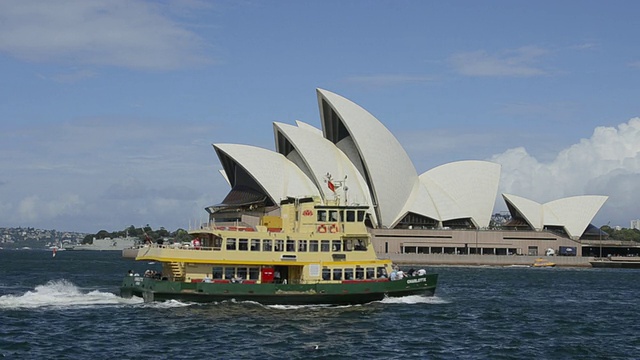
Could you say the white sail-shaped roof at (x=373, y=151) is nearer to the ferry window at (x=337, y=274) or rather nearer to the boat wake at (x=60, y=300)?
the boat wake at (x=60, y=300)

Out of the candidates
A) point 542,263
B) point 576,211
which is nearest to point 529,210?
point 576,211

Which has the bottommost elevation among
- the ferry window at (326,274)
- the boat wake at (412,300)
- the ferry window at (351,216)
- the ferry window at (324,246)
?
the boat wake at (412,300)

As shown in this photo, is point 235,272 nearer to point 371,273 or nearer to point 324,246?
point 324,246

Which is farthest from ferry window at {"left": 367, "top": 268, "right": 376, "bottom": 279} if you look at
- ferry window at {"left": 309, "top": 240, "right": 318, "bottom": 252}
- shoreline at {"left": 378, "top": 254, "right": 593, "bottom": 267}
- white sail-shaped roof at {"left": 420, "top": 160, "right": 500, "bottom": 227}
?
white sail-shaped roof at {"left": 420, "top": 160, "right": 500, "bottom": 227}

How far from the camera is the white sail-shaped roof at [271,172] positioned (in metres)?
106

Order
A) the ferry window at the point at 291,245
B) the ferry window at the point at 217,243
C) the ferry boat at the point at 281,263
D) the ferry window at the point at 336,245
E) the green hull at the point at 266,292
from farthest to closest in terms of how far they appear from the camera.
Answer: the ferry window at the point at 336,245
the ferry window at the point at 291,245
the ferry window at the point at 217,243
the ferry boat at the point at 281,263
the green hull at the point at 266,292

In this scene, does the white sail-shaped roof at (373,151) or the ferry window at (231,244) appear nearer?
the ferry window at (231,244)

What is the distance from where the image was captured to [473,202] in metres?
115

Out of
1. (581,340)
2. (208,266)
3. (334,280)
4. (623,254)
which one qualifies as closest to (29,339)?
(208,266)

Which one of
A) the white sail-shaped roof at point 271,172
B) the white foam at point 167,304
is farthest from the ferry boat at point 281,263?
the white sail-shaped roof at point 271,172

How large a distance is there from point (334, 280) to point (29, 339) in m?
16.0

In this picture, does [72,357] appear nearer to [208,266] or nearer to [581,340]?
[208,266]

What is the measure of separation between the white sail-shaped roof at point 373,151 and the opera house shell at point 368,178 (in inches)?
4.8

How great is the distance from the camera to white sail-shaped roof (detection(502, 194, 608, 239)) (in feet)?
385
